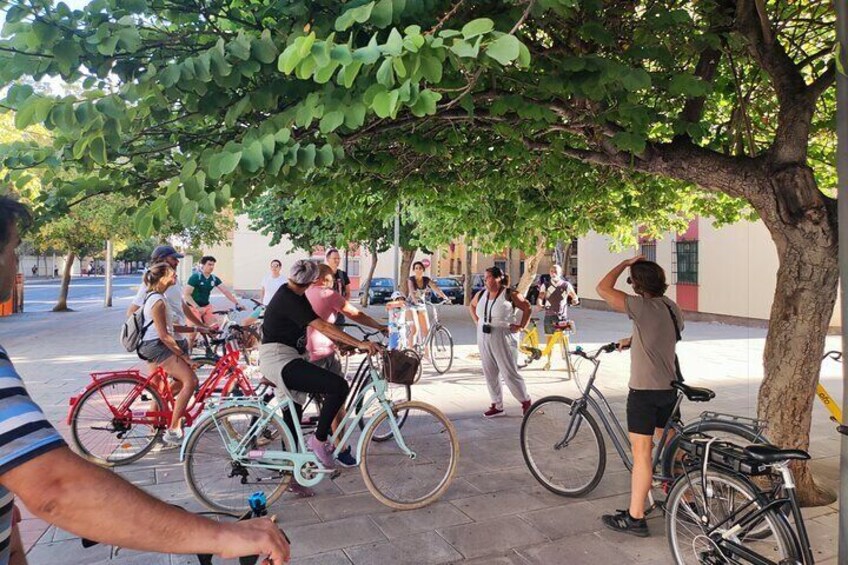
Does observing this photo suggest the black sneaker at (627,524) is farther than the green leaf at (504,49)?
Yes

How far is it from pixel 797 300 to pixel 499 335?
130 inches

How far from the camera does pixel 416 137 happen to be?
15.8ft

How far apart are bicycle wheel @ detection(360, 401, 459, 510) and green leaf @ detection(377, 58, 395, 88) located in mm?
2739

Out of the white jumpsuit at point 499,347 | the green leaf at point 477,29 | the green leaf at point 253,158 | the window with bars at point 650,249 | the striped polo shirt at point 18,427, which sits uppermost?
the window with bars at point 650,249

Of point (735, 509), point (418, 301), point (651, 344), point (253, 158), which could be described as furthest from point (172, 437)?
point (418, 301)

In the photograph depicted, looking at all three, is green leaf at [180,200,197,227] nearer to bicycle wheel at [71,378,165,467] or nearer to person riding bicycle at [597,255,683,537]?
person riding bicycle at [597,255,683,537]

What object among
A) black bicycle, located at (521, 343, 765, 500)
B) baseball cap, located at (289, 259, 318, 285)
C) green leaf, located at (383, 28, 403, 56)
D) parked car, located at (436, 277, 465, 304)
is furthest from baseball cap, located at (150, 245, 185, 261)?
parked car, located at (436, 277, 465, 304)

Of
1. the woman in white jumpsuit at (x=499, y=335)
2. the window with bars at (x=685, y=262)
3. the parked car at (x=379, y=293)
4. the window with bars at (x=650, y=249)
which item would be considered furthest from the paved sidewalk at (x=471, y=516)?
the parked car at (x=379, y=293)

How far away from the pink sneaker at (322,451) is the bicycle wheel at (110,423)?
1884 millimetres

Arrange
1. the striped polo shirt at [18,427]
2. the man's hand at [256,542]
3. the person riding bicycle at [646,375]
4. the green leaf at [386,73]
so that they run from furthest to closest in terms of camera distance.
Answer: the person riding bicycle at [646,375] < the green leaf at [386,73] < the man's hand at [256,542] < the striped polo shirt at [18,427]

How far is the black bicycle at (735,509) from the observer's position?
2629 mm

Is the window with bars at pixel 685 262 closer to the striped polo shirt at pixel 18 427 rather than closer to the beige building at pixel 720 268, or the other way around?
the beige building at pixel 720 268

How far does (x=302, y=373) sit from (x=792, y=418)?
3.63 meters

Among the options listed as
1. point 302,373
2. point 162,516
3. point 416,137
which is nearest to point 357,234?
point 416,137
